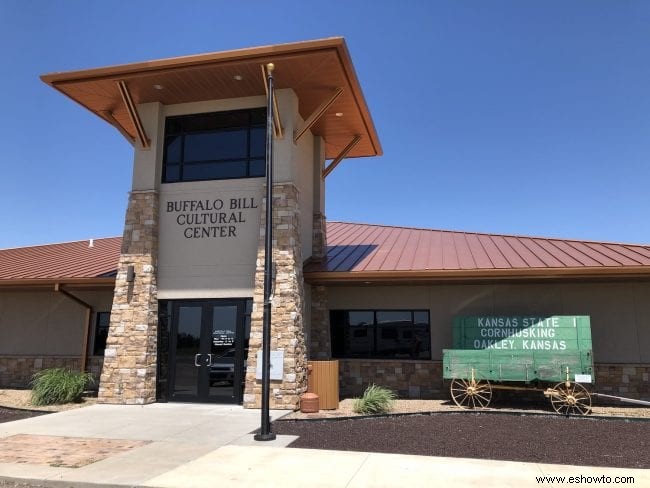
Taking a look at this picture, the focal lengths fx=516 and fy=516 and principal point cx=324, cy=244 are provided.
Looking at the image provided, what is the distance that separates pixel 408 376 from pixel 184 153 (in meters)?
8.66

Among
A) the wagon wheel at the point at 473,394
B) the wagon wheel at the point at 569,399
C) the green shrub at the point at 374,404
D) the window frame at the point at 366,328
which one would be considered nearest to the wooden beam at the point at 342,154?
the window frame at the point at 366,328

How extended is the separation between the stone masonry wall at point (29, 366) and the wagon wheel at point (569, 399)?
502 inches

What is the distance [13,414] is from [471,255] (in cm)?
1203

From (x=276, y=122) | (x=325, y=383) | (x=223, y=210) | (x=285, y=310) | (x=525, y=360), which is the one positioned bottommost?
(x=325, y=383)

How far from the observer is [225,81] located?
1288 cm

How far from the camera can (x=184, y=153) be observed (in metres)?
14.1

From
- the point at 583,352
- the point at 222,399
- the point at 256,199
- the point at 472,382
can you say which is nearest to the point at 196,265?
the point at 256,199

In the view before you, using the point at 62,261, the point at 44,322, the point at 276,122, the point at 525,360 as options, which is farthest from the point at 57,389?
the point at 525,360

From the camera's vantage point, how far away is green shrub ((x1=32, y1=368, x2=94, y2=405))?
12.8m

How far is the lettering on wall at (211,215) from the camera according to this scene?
43.9 feet

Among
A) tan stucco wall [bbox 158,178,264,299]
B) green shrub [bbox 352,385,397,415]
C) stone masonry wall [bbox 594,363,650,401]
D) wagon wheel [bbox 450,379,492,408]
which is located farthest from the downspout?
stone masonry wall [bbox 594,363,650,401]

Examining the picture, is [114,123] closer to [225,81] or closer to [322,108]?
[225,81]

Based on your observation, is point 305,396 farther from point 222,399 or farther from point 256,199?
point 256,199
